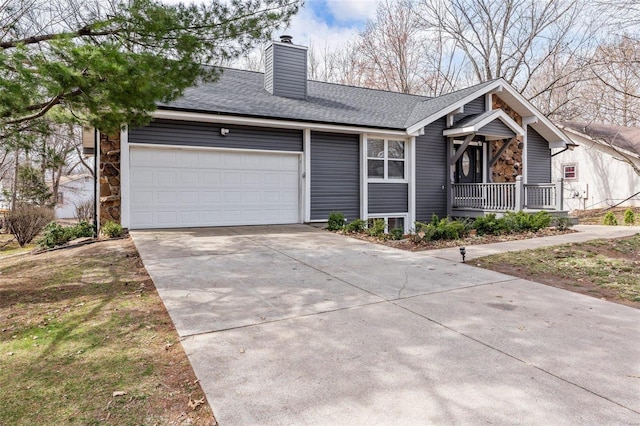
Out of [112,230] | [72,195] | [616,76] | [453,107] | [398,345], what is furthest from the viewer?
[72,195]

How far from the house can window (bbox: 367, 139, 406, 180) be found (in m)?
0.03

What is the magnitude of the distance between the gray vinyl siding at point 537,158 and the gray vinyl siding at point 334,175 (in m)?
7.08

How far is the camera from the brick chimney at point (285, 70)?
1250 centimetres

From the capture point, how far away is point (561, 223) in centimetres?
1068

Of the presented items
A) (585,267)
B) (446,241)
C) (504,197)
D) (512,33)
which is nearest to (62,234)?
(446,241)

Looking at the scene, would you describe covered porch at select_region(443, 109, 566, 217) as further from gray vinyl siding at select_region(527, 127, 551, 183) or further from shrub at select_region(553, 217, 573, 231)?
shrub at select_region(553, 217, 573, 231)

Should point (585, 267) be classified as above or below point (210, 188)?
below

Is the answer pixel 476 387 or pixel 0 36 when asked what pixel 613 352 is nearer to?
pixel 476 387

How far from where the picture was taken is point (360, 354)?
3.10 meters

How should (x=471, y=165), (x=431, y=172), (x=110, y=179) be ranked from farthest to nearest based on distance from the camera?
(x=471, y=165) → (x=431, y=172) → (x=110, y=179)

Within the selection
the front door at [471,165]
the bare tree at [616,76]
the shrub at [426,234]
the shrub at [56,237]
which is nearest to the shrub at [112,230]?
the shrub at [56,237]

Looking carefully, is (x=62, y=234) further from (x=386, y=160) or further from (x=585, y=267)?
(x=585, y=267)

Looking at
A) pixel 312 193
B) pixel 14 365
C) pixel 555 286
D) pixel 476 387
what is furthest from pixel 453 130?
pixel 14 365

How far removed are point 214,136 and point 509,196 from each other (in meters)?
8.75
